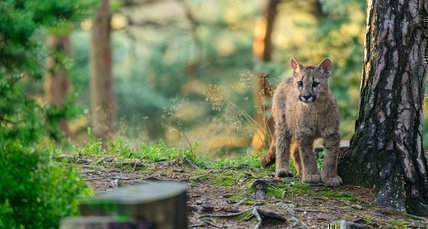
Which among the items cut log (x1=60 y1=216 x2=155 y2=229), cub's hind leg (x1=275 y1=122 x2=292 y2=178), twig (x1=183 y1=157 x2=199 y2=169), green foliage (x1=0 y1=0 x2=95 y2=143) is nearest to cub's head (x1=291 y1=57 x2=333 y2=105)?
cub's hind leg (x1=275 y1=122 x2=292 y2=178)

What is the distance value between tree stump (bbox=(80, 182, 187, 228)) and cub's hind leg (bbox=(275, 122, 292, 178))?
170 inches

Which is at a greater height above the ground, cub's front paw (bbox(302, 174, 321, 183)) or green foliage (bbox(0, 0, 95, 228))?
green foliage (bbox(0, 0, 95, 228))

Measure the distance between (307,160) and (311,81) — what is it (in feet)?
2.73

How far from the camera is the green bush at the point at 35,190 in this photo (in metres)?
6.20

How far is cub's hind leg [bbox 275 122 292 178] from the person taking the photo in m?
8.93

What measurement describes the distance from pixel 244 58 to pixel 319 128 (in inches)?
690

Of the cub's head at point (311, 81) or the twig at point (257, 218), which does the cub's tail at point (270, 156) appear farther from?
the twig at point (257, 218)

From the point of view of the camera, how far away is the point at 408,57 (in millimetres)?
8039

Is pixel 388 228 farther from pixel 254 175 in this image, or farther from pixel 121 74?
pixel 121 74

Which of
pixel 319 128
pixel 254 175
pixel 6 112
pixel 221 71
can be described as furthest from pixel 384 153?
pixel 221 71

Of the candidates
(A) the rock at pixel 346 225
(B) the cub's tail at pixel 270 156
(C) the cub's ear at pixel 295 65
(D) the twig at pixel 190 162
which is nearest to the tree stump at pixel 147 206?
(A) the rock at pixel 346 225

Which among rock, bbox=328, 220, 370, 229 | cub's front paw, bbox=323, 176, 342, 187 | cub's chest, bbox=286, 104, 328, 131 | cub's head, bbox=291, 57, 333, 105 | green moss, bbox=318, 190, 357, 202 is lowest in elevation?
rock, bbox=328, 220, 370, 229

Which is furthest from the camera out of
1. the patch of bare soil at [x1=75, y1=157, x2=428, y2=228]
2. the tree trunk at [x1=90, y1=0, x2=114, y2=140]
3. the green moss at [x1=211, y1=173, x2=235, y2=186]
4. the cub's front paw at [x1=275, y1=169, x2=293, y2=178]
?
the tree trunk at [x1=90, y1=0, x2=114, y2=140]

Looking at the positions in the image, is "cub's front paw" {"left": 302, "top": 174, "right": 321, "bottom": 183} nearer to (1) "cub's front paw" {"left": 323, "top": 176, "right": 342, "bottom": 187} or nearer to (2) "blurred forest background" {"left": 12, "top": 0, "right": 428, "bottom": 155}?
(1) "cub's front paw" {"left": 323, "top": 176, "right": 342, "bottom": 187}
